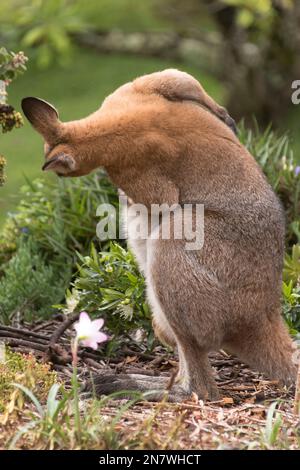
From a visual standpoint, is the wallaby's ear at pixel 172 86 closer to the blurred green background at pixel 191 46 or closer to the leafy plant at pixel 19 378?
the leafy plant at pixel 19 378

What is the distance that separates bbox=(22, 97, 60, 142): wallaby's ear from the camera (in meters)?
5.15

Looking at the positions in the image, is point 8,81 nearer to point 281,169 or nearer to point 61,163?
point 61,163

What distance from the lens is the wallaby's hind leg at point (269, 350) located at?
5422 millimetres

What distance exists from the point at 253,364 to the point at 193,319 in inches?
21.3

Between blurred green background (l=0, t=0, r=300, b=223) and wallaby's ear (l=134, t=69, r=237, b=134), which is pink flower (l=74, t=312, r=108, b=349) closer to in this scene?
wallaby's ear (l=134, t=69, r=237, b=134)

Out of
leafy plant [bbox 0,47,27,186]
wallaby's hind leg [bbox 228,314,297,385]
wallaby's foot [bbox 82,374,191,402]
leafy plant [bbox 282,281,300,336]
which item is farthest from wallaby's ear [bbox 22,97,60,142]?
leafy plant [bbox 282,281,300,336]

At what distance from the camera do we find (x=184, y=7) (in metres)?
15.0

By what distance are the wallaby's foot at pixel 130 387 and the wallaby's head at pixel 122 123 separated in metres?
1.21

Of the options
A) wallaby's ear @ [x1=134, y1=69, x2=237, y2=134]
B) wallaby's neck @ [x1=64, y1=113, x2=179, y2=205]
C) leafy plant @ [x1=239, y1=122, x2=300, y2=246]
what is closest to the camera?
wallaby's neck @ [x1=64, y1=113, x2=179, y2=205]

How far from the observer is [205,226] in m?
5.35

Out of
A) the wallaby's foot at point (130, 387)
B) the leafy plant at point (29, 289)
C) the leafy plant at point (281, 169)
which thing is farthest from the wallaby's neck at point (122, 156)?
the leafy plant at point (281, 169)

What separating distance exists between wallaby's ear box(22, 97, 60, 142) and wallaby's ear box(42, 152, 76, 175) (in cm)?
12

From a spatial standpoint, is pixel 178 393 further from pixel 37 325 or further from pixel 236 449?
pixel 37 325

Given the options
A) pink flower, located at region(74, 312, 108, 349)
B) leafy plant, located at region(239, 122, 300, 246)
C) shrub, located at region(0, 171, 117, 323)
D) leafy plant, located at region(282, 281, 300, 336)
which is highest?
leafy plant, located at region(239, 122, 300, 246)
